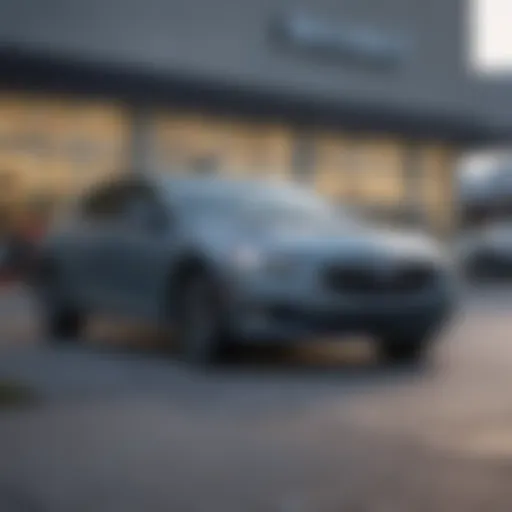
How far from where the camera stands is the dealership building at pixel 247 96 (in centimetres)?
2603

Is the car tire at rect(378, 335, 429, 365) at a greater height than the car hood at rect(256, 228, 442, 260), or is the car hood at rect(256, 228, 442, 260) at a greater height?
the car hood at rect(256, 228, 442, 260)

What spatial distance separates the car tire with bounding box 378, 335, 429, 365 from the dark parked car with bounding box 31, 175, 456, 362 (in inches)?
0.5

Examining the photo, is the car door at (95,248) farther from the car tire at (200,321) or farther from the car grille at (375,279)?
the car grille at (375,279)

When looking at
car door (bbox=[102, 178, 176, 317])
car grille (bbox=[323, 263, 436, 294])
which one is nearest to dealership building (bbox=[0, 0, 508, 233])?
car door (bbox=[102, 178, 176, 317])

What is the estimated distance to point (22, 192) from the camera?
26016mm

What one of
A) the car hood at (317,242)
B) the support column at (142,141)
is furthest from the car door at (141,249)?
the support column at (142,141)

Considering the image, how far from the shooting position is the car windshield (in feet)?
38.0

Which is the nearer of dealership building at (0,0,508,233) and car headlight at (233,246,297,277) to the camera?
car headlight at (233,246,297,277)

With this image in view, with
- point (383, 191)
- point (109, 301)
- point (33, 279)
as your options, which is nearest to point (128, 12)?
point (383, 191)

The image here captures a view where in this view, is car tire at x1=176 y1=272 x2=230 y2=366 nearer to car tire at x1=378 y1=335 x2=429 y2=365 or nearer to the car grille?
the car grille

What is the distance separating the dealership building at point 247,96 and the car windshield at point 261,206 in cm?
803

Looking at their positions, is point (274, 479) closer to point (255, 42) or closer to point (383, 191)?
point (255, 42)

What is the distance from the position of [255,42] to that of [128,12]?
493cm

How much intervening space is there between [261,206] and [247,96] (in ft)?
60.2
